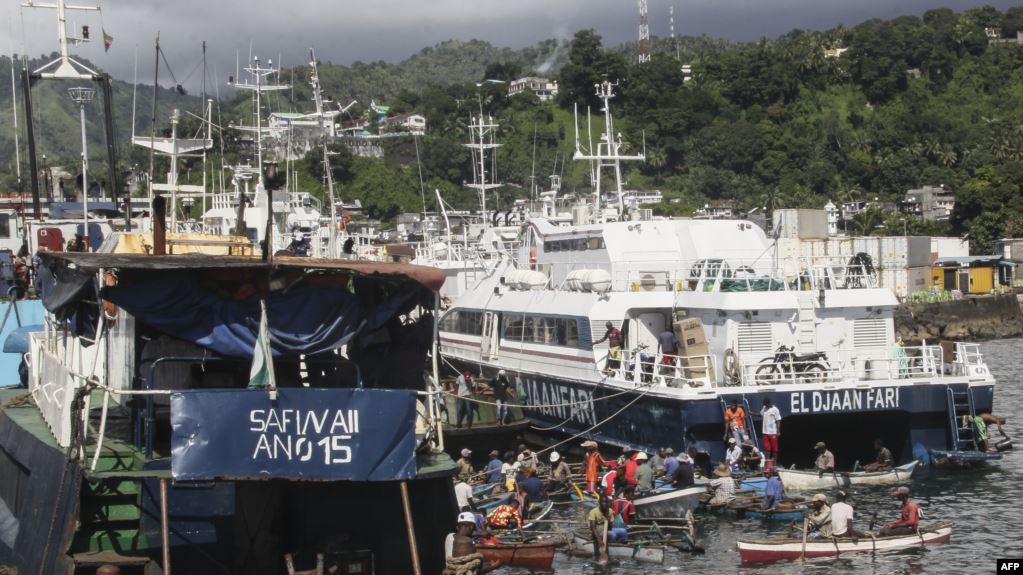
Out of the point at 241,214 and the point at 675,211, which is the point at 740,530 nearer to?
the point at 241,214

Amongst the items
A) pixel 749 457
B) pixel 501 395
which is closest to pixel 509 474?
pixel 749 457

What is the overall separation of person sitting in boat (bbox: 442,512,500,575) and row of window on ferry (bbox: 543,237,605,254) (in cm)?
1514

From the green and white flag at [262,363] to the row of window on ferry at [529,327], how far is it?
1507 centimetres

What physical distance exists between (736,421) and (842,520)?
14.1 ft

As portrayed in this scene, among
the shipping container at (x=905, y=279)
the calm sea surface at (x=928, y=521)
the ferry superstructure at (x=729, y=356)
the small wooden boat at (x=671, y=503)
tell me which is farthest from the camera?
the shipping container at (x=905, y=279)

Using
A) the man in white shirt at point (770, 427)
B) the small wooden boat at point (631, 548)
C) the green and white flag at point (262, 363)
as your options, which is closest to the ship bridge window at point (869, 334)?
the man in white shirt at point (770, 427)

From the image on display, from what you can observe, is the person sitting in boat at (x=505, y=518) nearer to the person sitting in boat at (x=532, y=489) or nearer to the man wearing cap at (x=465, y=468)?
the person sitting in boat at (x=532, y=489)

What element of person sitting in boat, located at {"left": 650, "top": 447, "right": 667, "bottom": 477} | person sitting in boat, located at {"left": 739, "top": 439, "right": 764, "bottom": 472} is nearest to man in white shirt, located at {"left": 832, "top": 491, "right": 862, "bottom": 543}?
person sitting in boat, located at {"left": 650, "top": 447, "right": 667, "bottom": 477}

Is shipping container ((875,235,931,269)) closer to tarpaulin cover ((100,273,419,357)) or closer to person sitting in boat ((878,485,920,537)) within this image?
person sitting in boat ((878,485,920,537))

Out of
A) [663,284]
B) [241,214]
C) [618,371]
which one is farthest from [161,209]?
[663,284]

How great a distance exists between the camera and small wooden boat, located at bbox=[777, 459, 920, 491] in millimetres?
22125

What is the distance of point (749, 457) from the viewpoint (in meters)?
22.4

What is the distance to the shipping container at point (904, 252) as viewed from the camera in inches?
2992

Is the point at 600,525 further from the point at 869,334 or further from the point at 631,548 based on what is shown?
the point at 869,334
